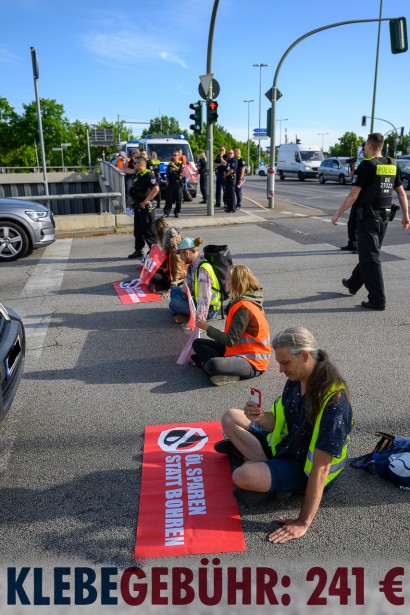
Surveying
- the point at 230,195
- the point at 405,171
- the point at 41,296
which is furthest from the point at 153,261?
the point at 405,171

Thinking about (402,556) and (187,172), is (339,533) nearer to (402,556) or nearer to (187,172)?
(402,556)

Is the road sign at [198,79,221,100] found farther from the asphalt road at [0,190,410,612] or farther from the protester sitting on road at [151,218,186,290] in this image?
the protester sitting on road at [151,218,186,290]

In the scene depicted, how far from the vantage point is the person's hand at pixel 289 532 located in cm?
303

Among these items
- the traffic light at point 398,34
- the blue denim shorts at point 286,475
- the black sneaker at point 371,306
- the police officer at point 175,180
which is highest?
the traffic light at point 398,34

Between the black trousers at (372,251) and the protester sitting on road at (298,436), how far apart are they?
162 inches

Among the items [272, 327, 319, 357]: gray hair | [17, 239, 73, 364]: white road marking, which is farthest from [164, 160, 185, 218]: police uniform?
[272, 327, 319, 357]: gray hair

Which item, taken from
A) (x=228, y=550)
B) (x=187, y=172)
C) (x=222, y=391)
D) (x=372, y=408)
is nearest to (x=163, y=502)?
(x=228, y=550)

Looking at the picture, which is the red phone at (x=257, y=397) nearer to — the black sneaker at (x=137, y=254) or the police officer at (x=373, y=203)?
the police officer at (x=373, y=203)

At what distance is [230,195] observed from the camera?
17125mm

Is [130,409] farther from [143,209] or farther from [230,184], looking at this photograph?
[230,184]

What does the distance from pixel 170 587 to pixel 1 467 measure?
1676 mm

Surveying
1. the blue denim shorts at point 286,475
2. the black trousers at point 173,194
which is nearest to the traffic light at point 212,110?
the black trousers at point 173,194

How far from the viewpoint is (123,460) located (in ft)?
12.8

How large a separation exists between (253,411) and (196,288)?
2923 mm
